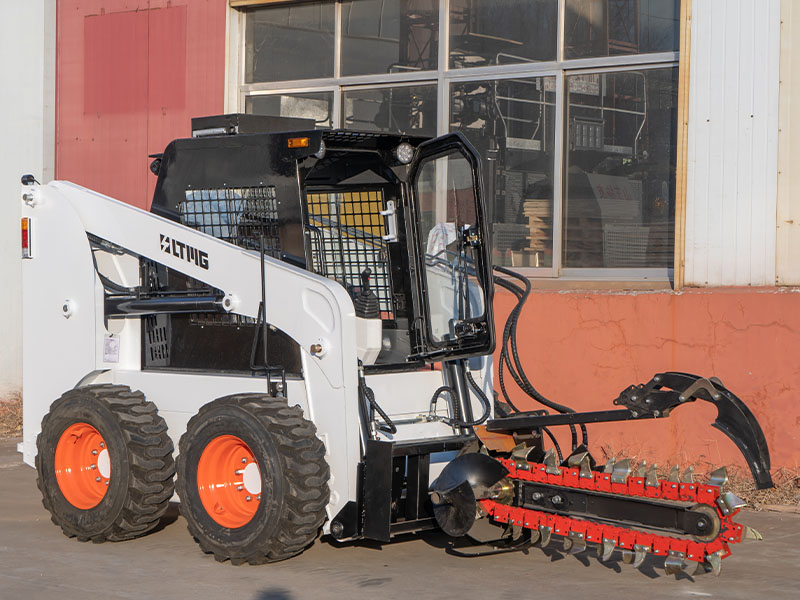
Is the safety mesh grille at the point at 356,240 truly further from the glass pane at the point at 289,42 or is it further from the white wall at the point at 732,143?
the glass pane at the point at 289,42

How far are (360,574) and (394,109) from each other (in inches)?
241

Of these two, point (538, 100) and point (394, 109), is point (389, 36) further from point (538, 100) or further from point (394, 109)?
point (538, 100)

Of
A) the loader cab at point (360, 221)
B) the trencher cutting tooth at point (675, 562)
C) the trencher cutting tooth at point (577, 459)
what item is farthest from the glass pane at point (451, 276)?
the trencher cutting tooth at point (675, 562)

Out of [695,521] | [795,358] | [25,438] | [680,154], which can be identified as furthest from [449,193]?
[695,521]

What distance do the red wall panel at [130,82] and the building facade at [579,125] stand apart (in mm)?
23

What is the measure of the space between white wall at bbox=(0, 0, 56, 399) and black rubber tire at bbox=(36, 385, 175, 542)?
6129 mm

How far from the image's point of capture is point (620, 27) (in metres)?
10.6

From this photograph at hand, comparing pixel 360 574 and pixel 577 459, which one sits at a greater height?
pixel 577 459

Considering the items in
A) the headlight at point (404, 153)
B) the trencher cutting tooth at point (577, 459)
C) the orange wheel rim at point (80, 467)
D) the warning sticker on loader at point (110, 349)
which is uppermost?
the headlight at point (404, 153)

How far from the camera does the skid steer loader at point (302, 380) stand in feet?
21.6

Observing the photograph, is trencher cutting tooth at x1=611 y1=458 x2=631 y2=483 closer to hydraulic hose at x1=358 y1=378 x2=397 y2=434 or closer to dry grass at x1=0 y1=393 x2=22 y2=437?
hydraulic hose at x1=358 y1=378 x2=397 y2=434

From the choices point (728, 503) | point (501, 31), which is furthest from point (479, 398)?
point (501, 31)

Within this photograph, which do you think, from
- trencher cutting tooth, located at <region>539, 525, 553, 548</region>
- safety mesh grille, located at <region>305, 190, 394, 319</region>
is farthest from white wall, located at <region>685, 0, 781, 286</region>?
trencher cutting tooth, located at <region>539, 525, 553, 548</region>

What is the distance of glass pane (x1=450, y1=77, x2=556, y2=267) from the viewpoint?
11.0 m
